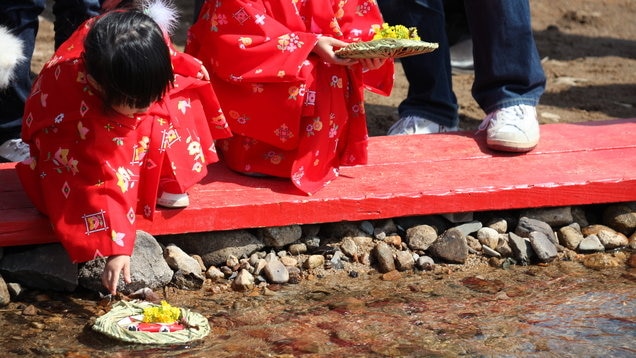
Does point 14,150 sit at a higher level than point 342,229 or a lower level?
higher

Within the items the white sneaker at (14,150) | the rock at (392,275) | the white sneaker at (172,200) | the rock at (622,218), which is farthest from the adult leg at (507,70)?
the white sneaker at (14,150)

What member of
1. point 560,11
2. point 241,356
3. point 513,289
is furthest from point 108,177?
point 560,11

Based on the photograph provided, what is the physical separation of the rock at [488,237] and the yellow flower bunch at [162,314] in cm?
119

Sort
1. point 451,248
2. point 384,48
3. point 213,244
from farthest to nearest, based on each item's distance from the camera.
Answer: point 451,248
point 213,244
point 384,48

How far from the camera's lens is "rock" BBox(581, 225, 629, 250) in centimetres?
379

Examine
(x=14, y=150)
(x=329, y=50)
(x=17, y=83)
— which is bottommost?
(x=14, y=150)

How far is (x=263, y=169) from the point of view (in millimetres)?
3676

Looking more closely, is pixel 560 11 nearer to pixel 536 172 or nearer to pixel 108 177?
pixel 536 172

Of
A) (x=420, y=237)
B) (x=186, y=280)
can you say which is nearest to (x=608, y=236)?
(x=420, y=237)

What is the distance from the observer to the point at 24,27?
3.73m

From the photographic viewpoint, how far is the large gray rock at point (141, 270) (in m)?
3.30

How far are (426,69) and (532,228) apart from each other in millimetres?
829

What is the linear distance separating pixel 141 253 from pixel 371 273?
0.79 m

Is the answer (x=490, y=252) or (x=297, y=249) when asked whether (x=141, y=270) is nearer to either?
(x=297, y=249)
